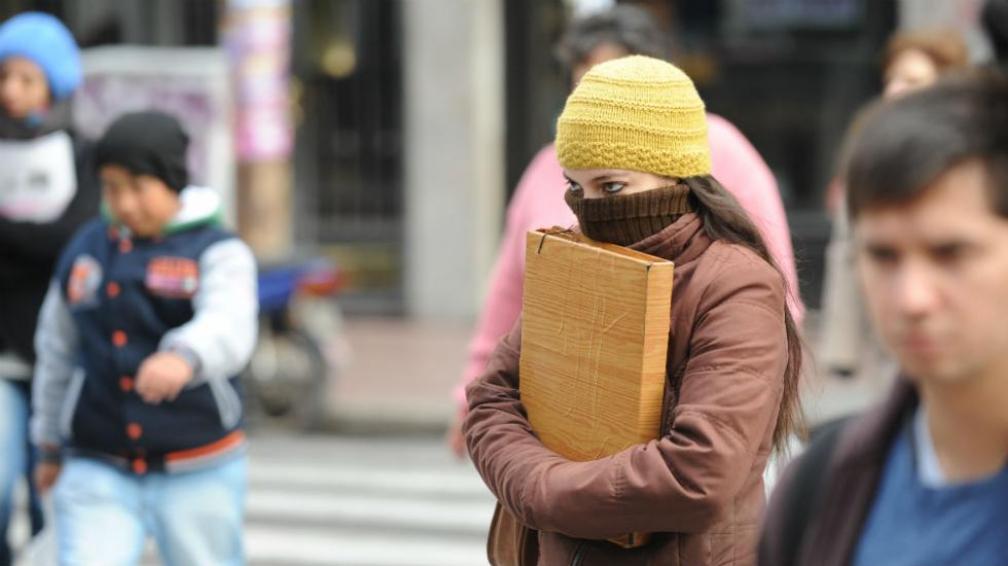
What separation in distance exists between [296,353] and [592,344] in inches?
312

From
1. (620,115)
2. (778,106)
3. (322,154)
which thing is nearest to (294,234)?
(322,154)

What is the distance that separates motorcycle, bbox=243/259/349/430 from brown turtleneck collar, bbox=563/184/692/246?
7459 millimetres

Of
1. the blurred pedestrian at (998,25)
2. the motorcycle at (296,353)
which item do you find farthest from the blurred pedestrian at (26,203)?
the motorcycle at (296,353)

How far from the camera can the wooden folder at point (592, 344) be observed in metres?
2.70

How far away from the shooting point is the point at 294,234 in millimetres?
15430

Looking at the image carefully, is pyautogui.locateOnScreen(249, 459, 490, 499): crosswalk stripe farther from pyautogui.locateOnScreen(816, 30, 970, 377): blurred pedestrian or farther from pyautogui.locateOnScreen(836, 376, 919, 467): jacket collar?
pyautogui.locateOnScreen(836, 376, 919, 467): jacket collar

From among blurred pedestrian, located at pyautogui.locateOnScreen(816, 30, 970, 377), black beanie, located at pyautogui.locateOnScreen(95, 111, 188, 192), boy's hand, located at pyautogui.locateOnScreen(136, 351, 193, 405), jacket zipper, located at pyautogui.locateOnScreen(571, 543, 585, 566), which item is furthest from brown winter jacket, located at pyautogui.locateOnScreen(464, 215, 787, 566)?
blurred pedestrian, located at pyautogui.locateOnScreen(816, 30, 970, 377)

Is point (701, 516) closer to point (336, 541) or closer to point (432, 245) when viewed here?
point (336, 541)

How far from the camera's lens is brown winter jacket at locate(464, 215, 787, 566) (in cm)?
266

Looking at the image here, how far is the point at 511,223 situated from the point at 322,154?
1077 cm

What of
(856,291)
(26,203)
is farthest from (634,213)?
(856,291)

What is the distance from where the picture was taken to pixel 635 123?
2.90 m

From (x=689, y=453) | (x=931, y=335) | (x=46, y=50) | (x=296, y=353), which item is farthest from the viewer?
(x=296, y=353)

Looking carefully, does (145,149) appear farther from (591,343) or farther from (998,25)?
(998,25)
